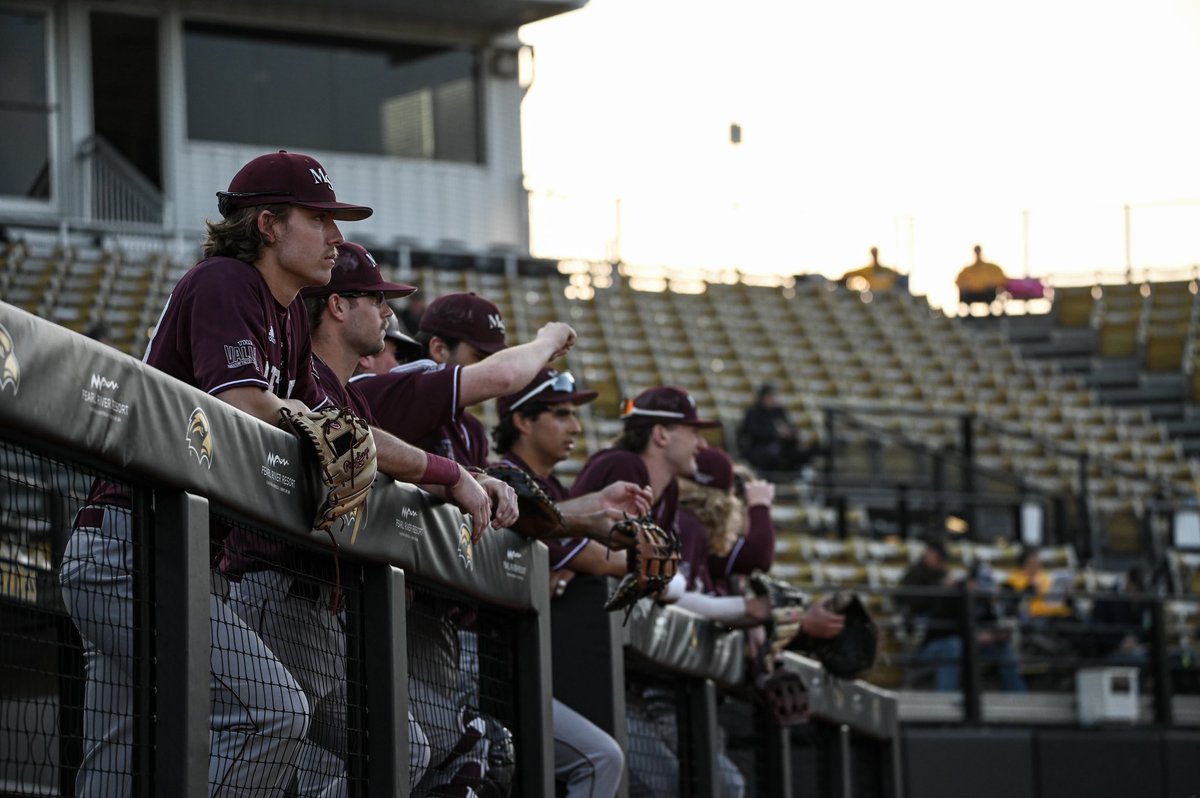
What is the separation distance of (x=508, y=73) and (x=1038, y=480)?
9123 mm

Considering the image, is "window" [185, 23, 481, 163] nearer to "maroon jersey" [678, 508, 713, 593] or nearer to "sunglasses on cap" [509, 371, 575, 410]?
"maroon jersey" [678, 508, 713, 593]

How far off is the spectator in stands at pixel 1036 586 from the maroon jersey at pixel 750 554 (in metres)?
5.79

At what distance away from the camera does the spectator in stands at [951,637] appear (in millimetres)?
12688

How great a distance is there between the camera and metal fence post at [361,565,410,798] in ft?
12.9

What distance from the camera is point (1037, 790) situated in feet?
40.7

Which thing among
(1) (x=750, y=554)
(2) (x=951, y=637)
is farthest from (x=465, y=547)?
(2) (x=951, y=637)

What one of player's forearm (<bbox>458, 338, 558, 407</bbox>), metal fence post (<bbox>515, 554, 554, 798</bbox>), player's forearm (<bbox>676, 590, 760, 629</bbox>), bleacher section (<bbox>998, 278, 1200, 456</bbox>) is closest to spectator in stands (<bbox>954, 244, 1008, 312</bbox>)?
bleacher section (<bbox>998, 278, 1200, 456</bbox>)

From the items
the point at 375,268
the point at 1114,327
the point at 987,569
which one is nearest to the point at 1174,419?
the point at 1114,327

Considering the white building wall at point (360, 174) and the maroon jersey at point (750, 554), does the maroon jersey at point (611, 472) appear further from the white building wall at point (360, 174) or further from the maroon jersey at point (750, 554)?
the white building wall at point (360, 174)

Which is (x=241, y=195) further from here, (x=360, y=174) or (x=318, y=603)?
(x=360, y=174)

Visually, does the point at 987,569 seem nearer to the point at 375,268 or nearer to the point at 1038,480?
the point at 1038,480

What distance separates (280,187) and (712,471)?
11.9ft

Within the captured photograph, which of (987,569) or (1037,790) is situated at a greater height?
(987,569)

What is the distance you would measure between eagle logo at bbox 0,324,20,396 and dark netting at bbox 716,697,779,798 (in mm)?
4606
